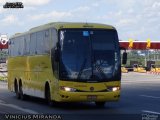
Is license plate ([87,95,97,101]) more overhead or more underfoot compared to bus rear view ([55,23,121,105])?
more underfoot

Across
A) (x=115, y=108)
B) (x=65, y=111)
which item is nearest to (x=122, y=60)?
(x=115, y=108)

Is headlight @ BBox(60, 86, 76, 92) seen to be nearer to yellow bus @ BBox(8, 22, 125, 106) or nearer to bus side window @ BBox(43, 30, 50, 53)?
yellow bus @ BBox(8, 22, 125, 106)

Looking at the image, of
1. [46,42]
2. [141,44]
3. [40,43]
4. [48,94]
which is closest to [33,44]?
[40,43]

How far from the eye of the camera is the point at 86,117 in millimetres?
17266

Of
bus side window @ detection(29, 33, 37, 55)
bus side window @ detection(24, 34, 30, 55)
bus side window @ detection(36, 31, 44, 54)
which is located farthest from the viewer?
bus side window @ detection(24, 34, 30, 55)

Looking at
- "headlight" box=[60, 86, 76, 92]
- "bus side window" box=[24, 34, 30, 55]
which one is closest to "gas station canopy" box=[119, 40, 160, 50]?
"bus side window" box=[24, 34, 30, 55]

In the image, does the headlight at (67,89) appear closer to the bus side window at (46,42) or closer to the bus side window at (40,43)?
the bus side window at (46,42)

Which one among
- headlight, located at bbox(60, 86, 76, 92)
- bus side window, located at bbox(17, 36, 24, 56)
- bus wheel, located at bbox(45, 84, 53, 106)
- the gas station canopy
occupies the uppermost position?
bus side window, located at bbox(17, 36, 24, 56)

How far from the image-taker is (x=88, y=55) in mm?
20531

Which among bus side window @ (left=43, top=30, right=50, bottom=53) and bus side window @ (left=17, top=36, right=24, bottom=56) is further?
bus side window @ (left=17, top=36, right=24, bottom=56)

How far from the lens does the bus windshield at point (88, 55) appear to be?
20.3 metres

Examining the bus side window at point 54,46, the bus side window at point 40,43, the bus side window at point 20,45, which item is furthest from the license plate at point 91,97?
the bus side window at point 20,45

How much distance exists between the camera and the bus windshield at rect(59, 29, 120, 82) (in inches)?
801

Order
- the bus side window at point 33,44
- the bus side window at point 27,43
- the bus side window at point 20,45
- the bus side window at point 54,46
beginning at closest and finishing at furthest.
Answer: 1. the bus side window at point 54,46
2. the bus side window at point 33,44
3. the bus side window at point 27,43
4. the bus side window at point 20,45
